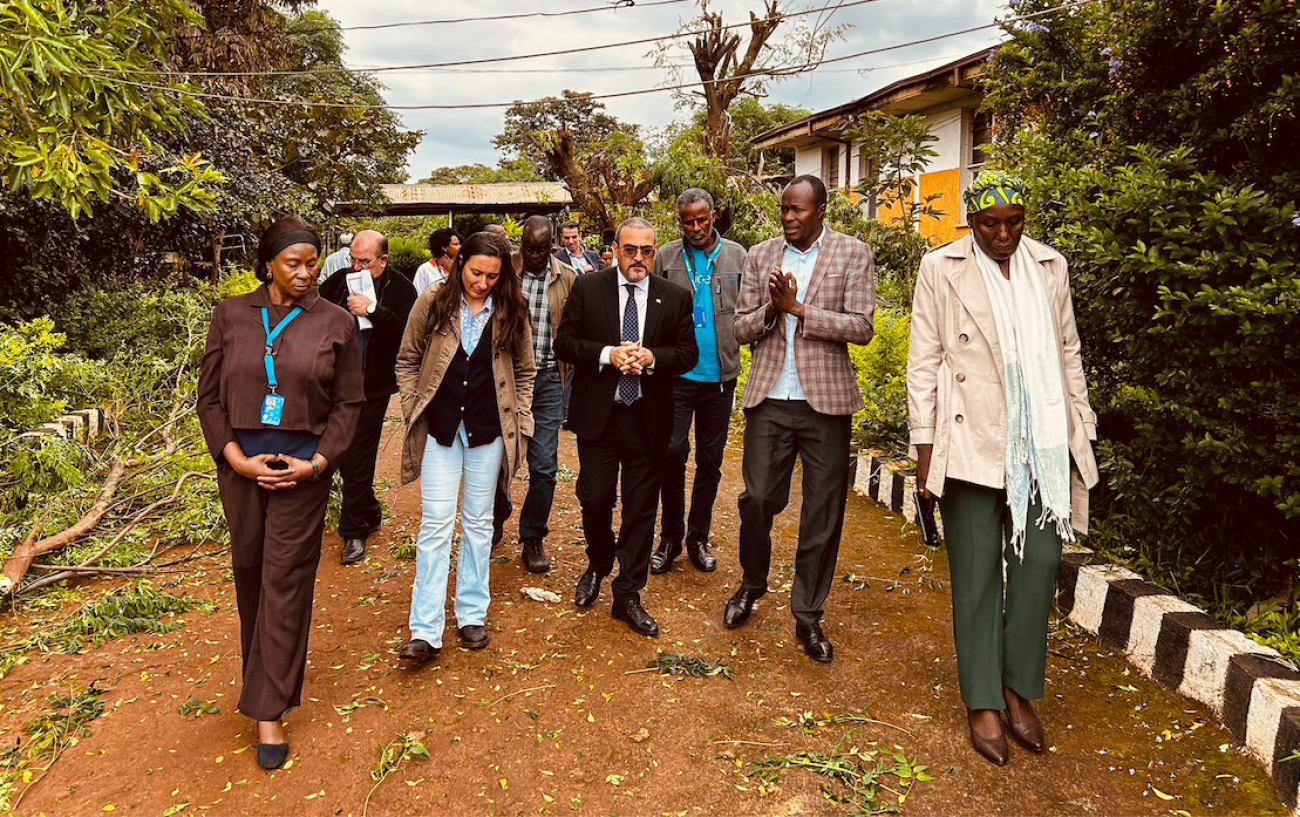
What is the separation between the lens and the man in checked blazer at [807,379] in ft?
13.4

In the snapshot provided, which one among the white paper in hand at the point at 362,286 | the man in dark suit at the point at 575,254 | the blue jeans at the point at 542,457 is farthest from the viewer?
the man in dark suit at the point at 575,254

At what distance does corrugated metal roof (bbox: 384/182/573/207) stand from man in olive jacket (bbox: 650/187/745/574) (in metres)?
24.2

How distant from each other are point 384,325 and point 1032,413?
3.71 metres

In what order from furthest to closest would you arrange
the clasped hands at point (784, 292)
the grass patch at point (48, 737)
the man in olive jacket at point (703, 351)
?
1. the man in olive jacket at point (703, 351)
2. the clasped hands at point (784, 292)
3. the grass patch at point (48, 737)

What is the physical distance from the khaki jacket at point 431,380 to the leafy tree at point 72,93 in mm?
1667

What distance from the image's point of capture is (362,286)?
528 centimetres

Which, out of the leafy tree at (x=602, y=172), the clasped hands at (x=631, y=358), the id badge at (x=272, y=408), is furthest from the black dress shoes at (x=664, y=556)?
the leafy tree at (x=602, y=172)

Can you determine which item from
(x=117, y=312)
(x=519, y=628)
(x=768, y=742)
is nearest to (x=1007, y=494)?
(x=768, y=742)

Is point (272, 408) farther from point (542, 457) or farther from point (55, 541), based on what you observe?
point (55, 541)

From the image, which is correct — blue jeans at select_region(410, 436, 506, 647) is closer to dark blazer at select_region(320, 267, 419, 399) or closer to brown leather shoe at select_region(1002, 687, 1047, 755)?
dark blazer at select_region(320, 267, 419, 399)

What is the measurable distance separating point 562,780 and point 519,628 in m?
1.39

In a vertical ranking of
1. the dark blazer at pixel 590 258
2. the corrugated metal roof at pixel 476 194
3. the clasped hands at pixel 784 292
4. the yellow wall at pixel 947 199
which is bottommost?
the clasped hands at pixel 784 292

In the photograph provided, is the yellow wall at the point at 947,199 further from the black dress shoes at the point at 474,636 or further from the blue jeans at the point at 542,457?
the black dress shoes at the point at 474,636

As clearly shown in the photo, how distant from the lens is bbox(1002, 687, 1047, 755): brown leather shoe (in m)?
3.35
